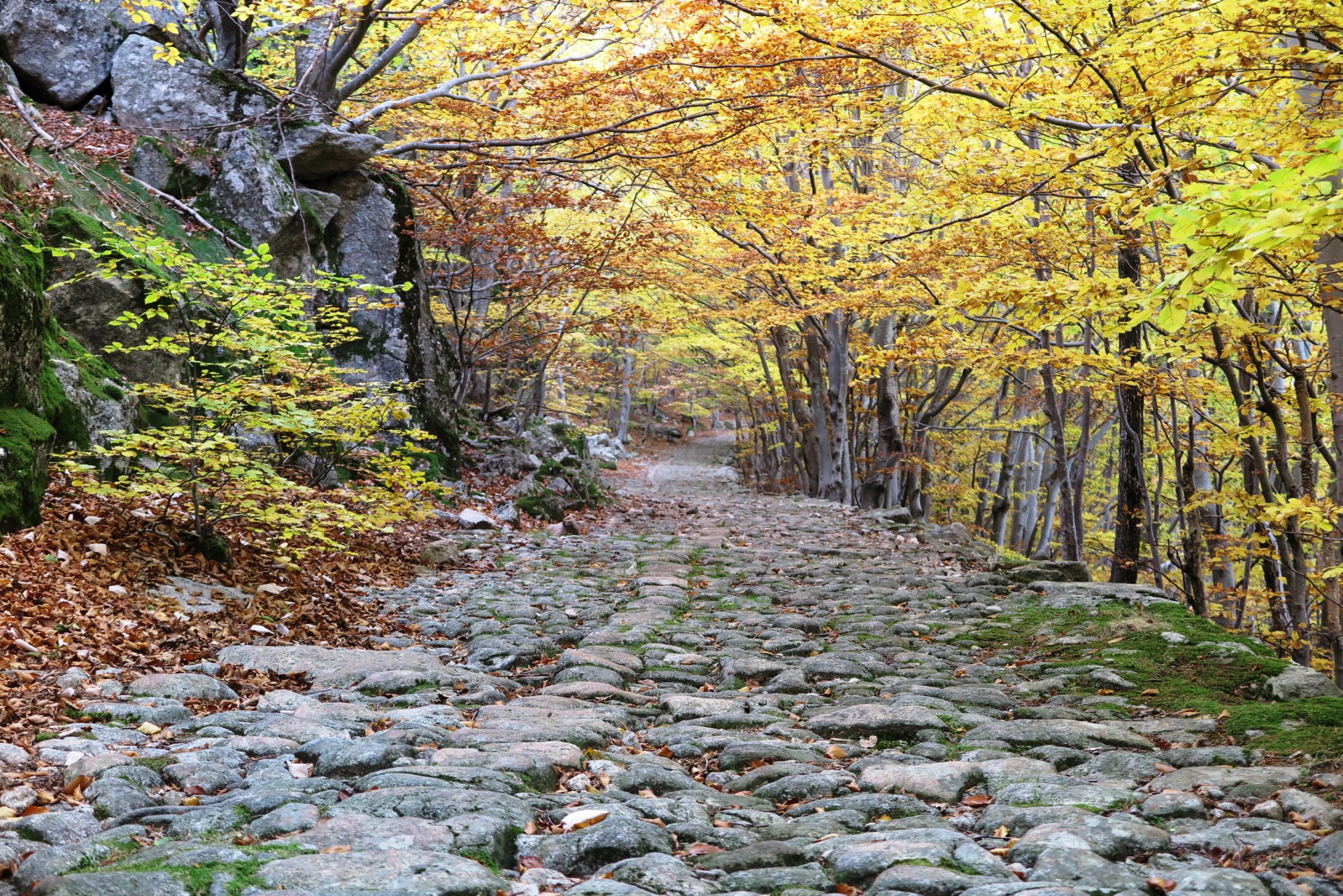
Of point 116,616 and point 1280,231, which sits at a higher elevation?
point 1280,231

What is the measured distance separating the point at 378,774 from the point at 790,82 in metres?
9.15

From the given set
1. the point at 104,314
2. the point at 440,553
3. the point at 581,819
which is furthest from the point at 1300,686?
the point at 104,314

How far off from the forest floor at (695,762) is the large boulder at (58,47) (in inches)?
339

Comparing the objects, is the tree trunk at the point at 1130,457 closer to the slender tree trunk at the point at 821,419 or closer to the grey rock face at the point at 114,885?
the slender tree trunk at the point at 821,419

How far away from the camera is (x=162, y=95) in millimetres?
11188

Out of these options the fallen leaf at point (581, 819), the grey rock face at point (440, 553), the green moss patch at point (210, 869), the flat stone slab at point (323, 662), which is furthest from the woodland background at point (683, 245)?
the green moss patch at point (210, 869)

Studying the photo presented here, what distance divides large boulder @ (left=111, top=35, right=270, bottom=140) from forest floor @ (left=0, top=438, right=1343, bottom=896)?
775cm

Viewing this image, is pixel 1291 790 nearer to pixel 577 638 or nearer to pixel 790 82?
pixel 577 638

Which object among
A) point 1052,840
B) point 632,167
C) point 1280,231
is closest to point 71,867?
point 1052,840

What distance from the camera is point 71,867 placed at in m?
2.38

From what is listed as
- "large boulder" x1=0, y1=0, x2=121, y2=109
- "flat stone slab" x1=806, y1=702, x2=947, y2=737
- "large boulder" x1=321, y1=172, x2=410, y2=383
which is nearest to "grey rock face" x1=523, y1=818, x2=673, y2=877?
"flat stone slab" x1=806, y1=702, x2=947, y2=737

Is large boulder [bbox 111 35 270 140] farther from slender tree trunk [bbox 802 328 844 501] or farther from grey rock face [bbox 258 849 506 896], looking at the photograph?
slender tree trunk [bbox 802 328 844 501]

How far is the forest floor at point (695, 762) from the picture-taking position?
2.57 meters

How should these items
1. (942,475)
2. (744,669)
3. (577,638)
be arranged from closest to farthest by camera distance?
(744,669)
(577,638)
(942,475)
